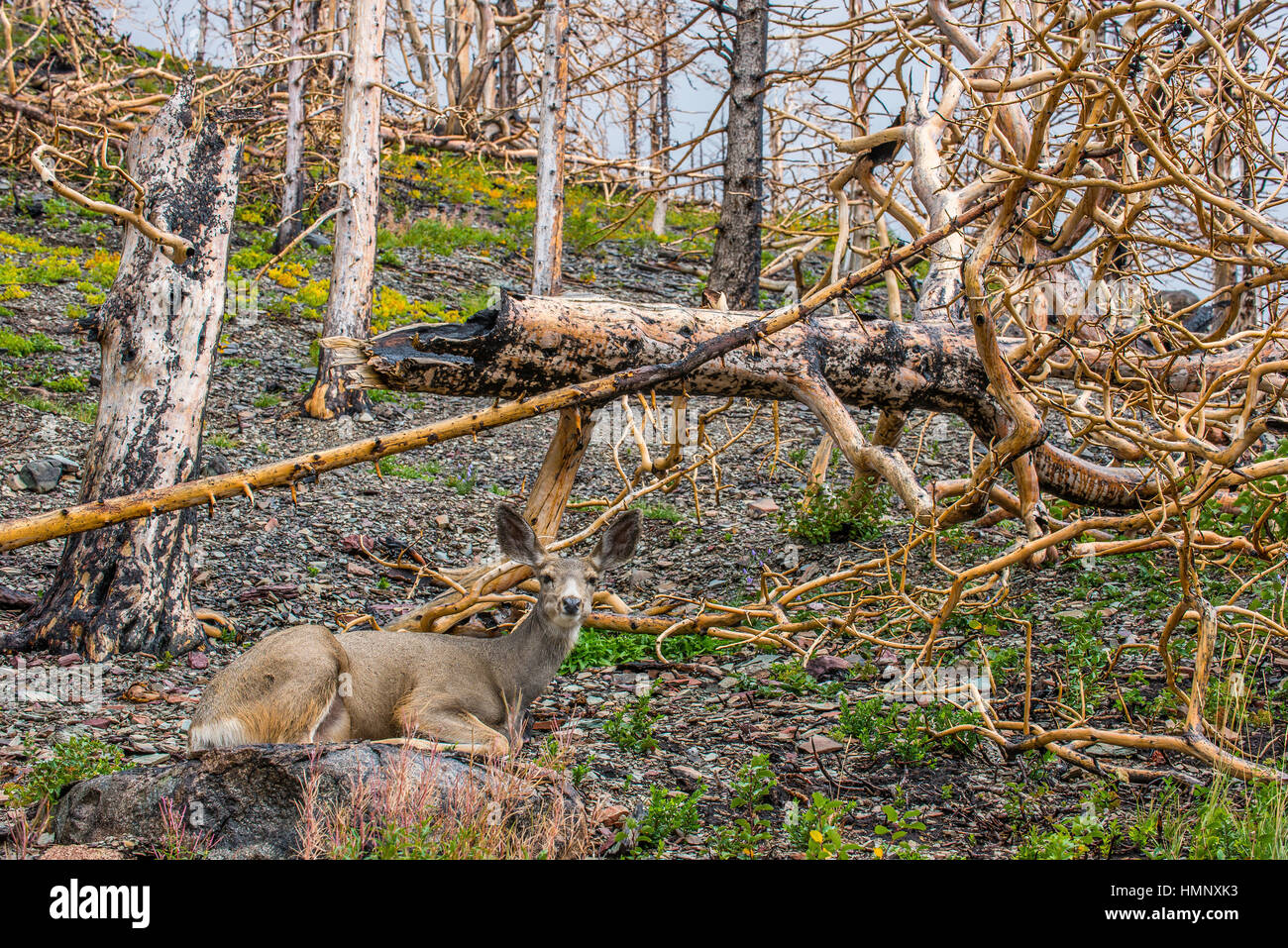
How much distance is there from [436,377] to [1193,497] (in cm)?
398

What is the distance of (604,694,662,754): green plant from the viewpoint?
5.74 metres

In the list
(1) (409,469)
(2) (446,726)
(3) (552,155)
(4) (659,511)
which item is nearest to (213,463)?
(1) (409,469)

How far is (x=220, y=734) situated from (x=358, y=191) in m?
9.52

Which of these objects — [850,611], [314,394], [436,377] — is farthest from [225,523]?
[850,611]

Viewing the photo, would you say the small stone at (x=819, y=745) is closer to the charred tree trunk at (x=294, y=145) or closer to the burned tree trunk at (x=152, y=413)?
the burned tree trunk at (x=152, y=413)

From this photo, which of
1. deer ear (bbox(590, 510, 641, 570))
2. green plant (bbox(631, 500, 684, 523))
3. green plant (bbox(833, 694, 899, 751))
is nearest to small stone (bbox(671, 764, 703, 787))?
green plant (bbox(833, 694, 899, 751))

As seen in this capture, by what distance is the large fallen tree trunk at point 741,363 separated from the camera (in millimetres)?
5766

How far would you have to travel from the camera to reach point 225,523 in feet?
30.9

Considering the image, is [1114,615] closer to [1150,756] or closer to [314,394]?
[1150,756]

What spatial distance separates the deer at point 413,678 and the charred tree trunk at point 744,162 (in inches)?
315

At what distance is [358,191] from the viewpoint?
12.9 m

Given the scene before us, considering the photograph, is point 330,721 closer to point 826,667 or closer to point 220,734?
point 220,734

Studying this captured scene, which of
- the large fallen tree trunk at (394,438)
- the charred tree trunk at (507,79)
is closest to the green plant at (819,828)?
the large fallen tree trunk at (394,438)

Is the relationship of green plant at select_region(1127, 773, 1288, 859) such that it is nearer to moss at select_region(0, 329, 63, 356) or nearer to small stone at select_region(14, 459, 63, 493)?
small stone at select_region(14, 459, 63, 493)
